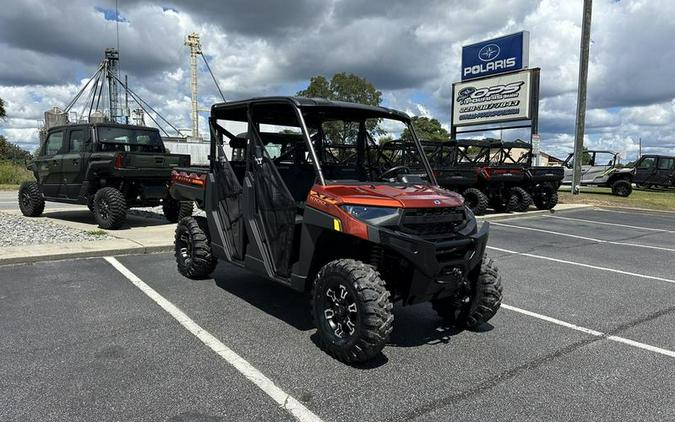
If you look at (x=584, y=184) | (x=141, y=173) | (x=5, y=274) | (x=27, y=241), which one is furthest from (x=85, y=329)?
(x=584, y=184)

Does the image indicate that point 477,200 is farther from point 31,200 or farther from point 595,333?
point 31,200

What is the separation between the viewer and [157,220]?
11.5 meters

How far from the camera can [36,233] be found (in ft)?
29.6

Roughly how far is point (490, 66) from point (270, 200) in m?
19.2

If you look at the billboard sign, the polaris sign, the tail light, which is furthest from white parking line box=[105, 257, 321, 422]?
the polaris sign

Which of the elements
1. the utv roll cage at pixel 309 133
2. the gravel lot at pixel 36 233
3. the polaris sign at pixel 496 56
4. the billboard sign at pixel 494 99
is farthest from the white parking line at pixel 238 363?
the polaris sign at pixel 496 56

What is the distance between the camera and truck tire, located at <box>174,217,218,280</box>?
5902mm

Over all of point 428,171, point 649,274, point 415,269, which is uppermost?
point 428,171

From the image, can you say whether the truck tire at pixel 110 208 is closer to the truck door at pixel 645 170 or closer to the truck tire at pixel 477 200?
the truck tire at pixel 477 200

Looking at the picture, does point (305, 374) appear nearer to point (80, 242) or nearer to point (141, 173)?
point (80, 242)

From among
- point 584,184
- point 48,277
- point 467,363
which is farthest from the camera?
point 584,184

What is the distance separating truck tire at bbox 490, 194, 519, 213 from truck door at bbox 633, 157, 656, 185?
1643 centimetres

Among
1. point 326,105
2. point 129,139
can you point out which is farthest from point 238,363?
point 129,139

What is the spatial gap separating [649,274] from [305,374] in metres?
5.86
